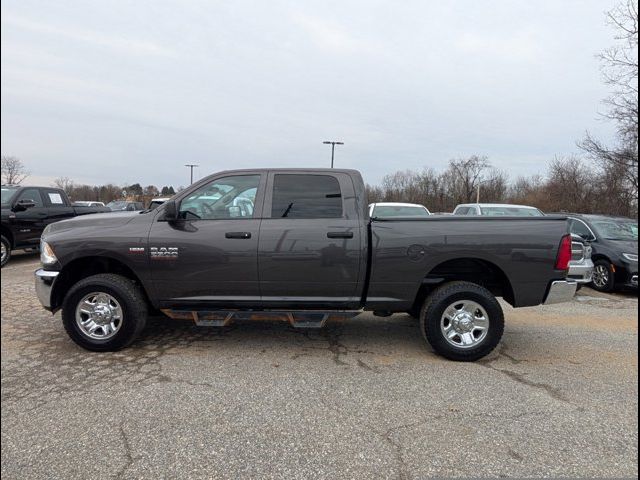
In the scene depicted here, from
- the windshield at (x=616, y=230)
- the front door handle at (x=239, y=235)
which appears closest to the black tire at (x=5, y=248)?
the front door handle at (x=239, y=235)

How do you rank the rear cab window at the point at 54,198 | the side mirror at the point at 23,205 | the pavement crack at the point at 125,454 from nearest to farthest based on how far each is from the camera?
the pavement crack at the point at 125,454 < the side mirror at the point at 23,205 < the rear cab window at the point at 54,198

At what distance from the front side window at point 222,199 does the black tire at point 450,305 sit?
212 cm

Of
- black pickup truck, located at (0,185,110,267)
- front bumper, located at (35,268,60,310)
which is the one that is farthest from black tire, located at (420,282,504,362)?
black pickup truck, located at (0,185,110,267)

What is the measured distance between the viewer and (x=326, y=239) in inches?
153

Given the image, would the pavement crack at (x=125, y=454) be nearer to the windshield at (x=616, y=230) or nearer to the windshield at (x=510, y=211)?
the windshield at (x=616, y=230)

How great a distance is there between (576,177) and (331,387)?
119 ft

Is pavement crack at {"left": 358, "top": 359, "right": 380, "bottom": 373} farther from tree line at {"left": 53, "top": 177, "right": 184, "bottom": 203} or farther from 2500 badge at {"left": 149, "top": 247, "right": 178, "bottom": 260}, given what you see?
tree line at {"left": 53, "top": 177, "right": 184, "bottom": 203}

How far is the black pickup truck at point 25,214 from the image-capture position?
352 inches

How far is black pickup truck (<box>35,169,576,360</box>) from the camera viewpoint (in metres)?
3.89

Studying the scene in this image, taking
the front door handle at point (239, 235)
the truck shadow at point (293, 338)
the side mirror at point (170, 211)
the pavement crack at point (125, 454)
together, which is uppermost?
the side mirror at point (170, 211)

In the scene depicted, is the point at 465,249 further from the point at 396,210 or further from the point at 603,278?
the point at 396,210

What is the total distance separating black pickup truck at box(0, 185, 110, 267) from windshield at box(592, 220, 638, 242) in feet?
41.9

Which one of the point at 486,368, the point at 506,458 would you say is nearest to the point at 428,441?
the point at 506,458

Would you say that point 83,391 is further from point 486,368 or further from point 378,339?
point 486,368
